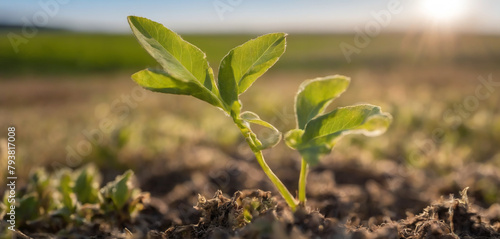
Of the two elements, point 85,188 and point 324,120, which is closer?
point 324,120

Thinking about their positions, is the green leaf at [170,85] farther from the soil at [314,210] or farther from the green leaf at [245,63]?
the soil at [314,210]

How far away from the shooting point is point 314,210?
1427mm

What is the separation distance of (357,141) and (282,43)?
11.8ft

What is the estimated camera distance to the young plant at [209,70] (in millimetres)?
1321

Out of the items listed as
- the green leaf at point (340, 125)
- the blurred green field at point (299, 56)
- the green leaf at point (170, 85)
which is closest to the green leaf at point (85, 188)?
the green leaf at point (170, 85)

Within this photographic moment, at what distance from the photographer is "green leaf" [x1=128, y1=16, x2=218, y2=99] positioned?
1.32 meters

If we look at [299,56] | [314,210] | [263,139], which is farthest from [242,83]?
[299,56]

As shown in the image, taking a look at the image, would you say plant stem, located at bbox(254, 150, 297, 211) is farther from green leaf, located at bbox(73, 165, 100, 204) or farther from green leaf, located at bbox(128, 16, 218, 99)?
green leaf, located at bbox(73, 165, 100, 204)

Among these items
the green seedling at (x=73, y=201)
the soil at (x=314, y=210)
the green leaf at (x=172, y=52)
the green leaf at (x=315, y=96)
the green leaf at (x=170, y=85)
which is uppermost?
the green leaf at (x=172, y=52)

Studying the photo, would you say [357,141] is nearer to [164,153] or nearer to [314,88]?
[164,153]

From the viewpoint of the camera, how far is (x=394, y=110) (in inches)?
235

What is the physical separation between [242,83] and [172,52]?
9.5 inches

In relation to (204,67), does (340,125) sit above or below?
below

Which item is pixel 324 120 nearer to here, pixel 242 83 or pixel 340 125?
pixel 340 125
